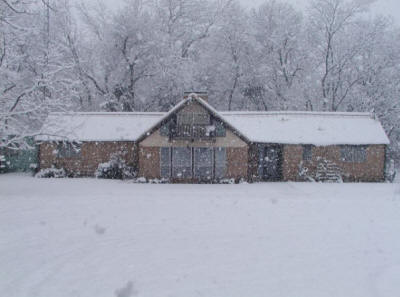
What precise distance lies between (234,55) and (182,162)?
1743 centimetres

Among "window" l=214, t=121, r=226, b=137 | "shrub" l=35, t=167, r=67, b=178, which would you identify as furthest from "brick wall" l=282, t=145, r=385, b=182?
"shrub" l=35, t=167, r=67, b=178

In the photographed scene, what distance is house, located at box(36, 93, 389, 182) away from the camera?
20.4 meters

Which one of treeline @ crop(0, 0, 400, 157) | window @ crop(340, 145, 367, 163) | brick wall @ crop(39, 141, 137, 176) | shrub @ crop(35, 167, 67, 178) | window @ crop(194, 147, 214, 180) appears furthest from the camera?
treeline @ crop(0, 0, 400, 157)

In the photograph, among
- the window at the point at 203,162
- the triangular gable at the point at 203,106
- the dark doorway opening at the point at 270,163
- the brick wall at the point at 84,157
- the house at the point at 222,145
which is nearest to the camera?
the triangular gable at the point at 203,106

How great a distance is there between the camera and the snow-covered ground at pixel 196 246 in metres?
6.30

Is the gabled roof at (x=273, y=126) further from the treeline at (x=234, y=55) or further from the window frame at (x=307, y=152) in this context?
the treeline at (x=234, y=55)

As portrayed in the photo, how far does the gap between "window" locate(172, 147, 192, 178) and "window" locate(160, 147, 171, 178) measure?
0.25 m

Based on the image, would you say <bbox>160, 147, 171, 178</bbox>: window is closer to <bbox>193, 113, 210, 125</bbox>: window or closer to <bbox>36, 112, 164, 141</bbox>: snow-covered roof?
<bbox>36, 112, 164, 141</bbox>: snow-covered roof

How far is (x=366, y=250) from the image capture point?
8352mm

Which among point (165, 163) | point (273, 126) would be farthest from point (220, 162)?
point (273, 126)

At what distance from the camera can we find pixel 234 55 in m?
33.9

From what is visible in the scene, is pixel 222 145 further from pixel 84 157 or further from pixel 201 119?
pixel 84 157

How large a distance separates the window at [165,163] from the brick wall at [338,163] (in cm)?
753

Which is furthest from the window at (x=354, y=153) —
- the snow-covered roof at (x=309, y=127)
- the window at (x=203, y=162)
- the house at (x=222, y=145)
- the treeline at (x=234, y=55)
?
the treeline at (x=234, y=55)
